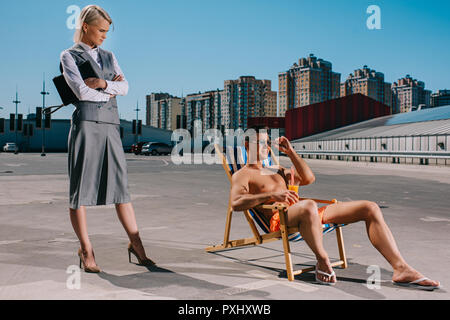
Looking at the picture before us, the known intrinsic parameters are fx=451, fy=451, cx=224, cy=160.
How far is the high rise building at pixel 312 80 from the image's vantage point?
12731 cm

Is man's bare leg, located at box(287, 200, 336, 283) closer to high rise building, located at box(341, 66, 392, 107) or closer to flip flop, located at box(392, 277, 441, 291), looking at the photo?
flip flop, located at box(392, 277, 441, 291)

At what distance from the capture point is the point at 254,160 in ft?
15.2

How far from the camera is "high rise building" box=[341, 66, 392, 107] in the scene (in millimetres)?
136625

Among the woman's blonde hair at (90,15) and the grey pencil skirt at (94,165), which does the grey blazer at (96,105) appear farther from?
the woman's blonde hair at (90,15)

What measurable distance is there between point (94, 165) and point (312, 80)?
5059 inches

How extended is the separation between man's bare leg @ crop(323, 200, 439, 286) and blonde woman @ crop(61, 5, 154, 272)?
2024mm

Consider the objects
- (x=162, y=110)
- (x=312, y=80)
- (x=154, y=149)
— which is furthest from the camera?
(x=162, y=110)

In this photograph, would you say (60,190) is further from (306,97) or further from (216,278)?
(306,97)

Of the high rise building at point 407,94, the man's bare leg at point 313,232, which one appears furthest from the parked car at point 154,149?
the high rise building at point 407,94

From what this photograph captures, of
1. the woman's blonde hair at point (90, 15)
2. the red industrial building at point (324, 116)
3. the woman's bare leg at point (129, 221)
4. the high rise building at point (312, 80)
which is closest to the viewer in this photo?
the woman's blonde hair at point (90, 15)

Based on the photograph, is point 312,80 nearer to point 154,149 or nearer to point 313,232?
point 154,149

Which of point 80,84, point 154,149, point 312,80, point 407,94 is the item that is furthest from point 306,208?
point 407,94

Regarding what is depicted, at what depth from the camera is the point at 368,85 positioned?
449 feet

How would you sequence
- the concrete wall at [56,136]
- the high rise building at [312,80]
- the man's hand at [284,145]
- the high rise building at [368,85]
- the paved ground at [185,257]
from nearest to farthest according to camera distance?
the paved ground at [185,257] → the man's hand at [284,145] → the concrete wall at [56,136] → the high rise building at [312,80] → the high rise building at [368,85]
